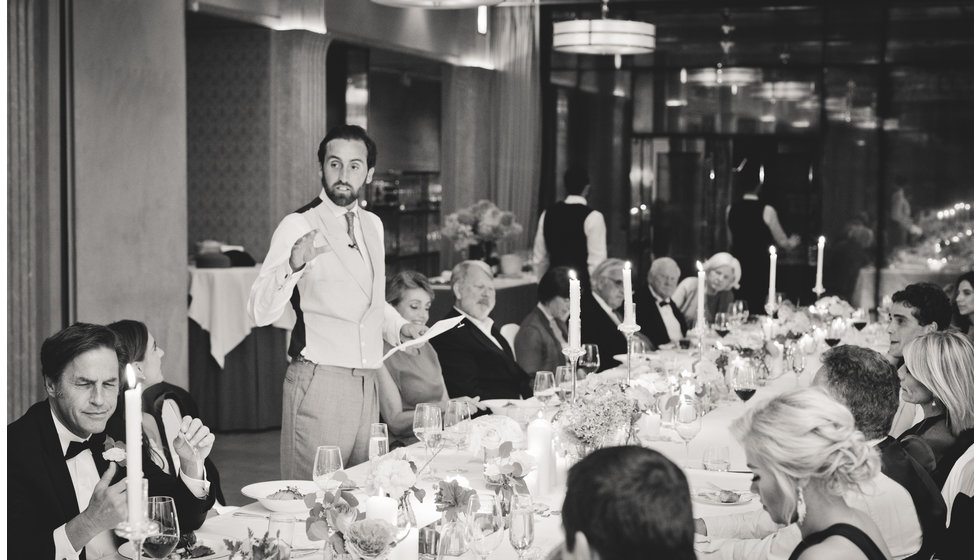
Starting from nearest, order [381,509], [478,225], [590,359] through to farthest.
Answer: [381,509] → [590,359] → [478,225]

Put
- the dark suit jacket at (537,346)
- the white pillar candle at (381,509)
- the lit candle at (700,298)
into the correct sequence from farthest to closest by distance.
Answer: the dark suit jacket at (537,346) → the lit candle at (700,298) → the white pillar candle at (381,509)

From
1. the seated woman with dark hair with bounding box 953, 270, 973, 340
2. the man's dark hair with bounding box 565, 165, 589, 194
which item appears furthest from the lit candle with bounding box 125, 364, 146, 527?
the man's dark hair with bounding box 565, 165, 589, 194

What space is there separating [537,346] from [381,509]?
11.0ft

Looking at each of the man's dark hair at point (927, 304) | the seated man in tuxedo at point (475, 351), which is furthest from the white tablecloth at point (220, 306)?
the man's dark hair at point (927, 304)

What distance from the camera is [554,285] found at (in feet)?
19.4

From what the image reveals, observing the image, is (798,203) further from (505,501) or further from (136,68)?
(505,501)

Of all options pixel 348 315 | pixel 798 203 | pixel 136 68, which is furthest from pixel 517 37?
pixel 348 315

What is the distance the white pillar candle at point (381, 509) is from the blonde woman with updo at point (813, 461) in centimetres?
77

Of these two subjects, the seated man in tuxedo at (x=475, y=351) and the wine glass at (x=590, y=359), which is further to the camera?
the seated man in tuxedo at (x=475, y=351)

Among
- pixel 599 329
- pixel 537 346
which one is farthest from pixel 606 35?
pixel 537 346

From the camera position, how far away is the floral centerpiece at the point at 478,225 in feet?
32.1

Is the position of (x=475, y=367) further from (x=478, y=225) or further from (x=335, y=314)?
(x=478, y=225)

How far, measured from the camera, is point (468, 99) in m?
11.8

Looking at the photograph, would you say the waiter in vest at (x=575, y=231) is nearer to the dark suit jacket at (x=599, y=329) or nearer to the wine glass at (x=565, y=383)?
the dark suit jacket at (x=599, y=329)
